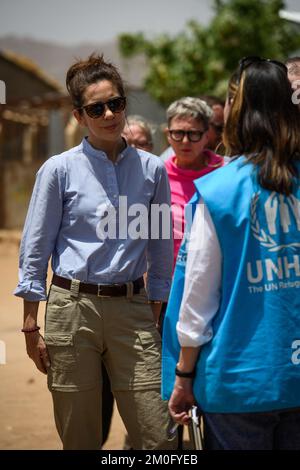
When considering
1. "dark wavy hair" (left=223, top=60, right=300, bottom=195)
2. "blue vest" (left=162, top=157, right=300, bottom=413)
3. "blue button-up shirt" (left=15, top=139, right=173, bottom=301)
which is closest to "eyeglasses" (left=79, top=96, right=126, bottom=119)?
"blue button-up shirt" (left=15, top=139, right=173, bottom=301)

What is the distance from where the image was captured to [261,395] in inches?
83.4

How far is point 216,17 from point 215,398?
17.7m

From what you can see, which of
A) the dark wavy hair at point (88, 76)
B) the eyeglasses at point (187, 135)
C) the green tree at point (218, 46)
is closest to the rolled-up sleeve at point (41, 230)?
the dark wavy hair at point (88, 76)

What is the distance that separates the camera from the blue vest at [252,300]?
213 centimetres

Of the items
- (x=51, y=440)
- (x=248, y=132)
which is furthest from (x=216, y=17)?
(x=248, y=132)

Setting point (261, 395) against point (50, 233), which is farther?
point (50, 233)

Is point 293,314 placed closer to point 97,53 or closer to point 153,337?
point 153,337

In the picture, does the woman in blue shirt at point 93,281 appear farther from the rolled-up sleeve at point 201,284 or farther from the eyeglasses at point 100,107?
the rolled-up sleeve at point 201,284

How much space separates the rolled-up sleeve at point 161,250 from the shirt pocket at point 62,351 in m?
0.50

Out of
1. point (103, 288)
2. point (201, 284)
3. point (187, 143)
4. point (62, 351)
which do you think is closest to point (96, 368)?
point (62, 351)

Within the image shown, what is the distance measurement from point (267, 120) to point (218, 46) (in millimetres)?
17031

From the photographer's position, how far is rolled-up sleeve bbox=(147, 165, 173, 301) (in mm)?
3111

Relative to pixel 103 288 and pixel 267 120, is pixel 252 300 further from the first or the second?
pixel 103 288

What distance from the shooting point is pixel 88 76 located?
2.97m
